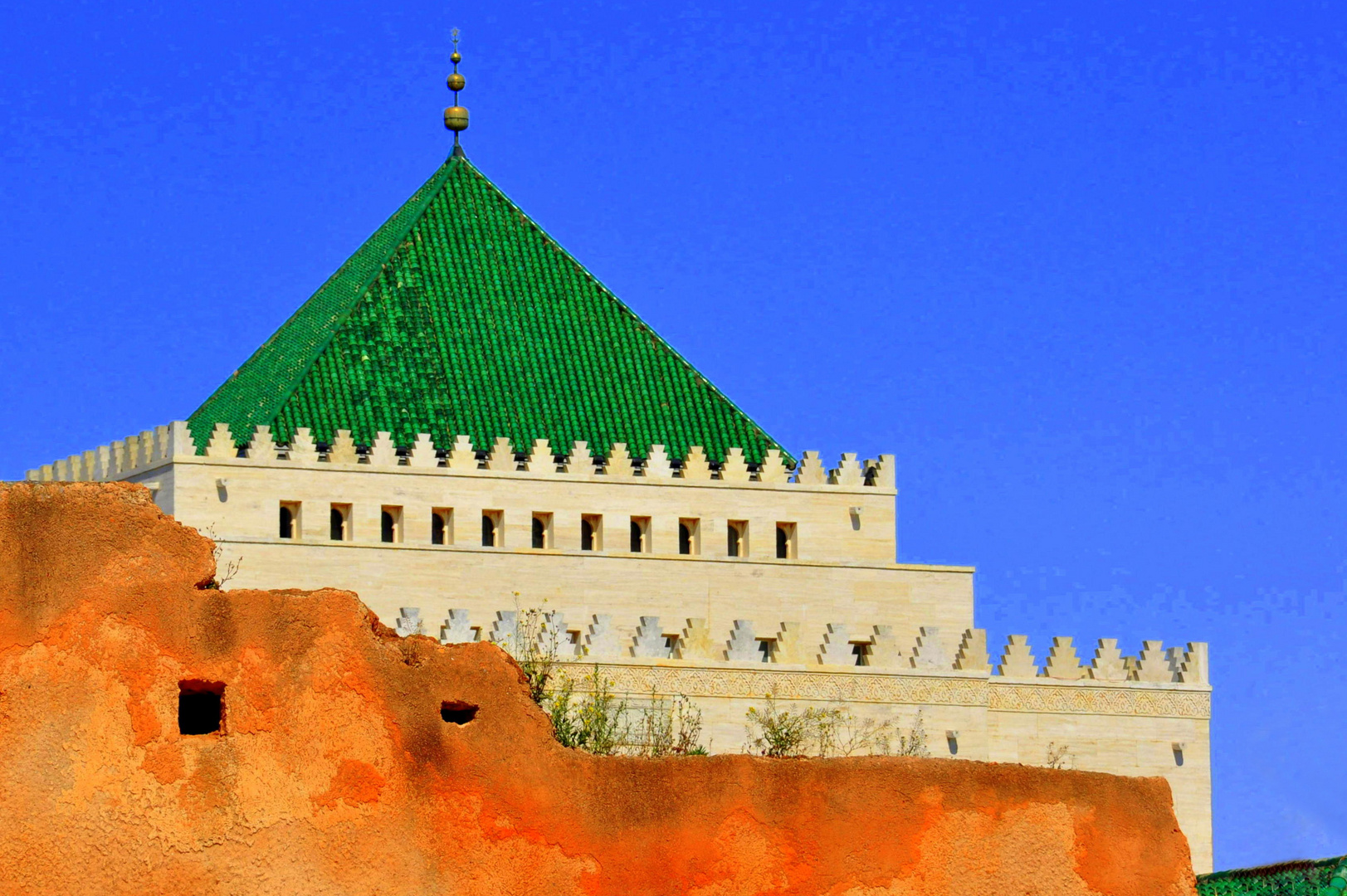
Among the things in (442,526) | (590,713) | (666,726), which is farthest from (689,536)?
(590,713)

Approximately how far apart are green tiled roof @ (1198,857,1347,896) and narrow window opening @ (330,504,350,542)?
19694 mm

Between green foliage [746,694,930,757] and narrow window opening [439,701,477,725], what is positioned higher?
green foliage [746,694,930,757]

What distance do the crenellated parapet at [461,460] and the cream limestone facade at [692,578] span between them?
4 centimetres

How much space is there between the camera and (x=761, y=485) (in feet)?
152

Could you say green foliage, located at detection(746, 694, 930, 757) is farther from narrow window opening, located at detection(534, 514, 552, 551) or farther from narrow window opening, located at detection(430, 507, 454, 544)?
narrow window opening, located at detection(430, 507, 454, 544)

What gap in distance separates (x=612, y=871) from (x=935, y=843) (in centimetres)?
202

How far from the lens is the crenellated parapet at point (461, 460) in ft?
144

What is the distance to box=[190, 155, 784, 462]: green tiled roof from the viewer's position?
149 feet

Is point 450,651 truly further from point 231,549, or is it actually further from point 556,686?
point 231,549

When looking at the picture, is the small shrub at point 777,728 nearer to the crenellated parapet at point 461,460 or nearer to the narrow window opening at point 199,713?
the crenellated parapet at point 461,460

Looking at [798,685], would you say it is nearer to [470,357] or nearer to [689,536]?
[689,536]

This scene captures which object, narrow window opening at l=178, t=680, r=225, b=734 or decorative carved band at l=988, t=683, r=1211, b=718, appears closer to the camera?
narrow window opening at l=178, t=680, r=225, b=734

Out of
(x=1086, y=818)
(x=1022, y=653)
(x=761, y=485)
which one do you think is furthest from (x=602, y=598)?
(x=1086, y=818)

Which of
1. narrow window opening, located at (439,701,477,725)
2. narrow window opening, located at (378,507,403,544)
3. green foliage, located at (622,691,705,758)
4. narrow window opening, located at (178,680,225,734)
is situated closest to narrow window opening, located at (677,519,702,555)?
narrow window opening, located at (378,507,403,544)
